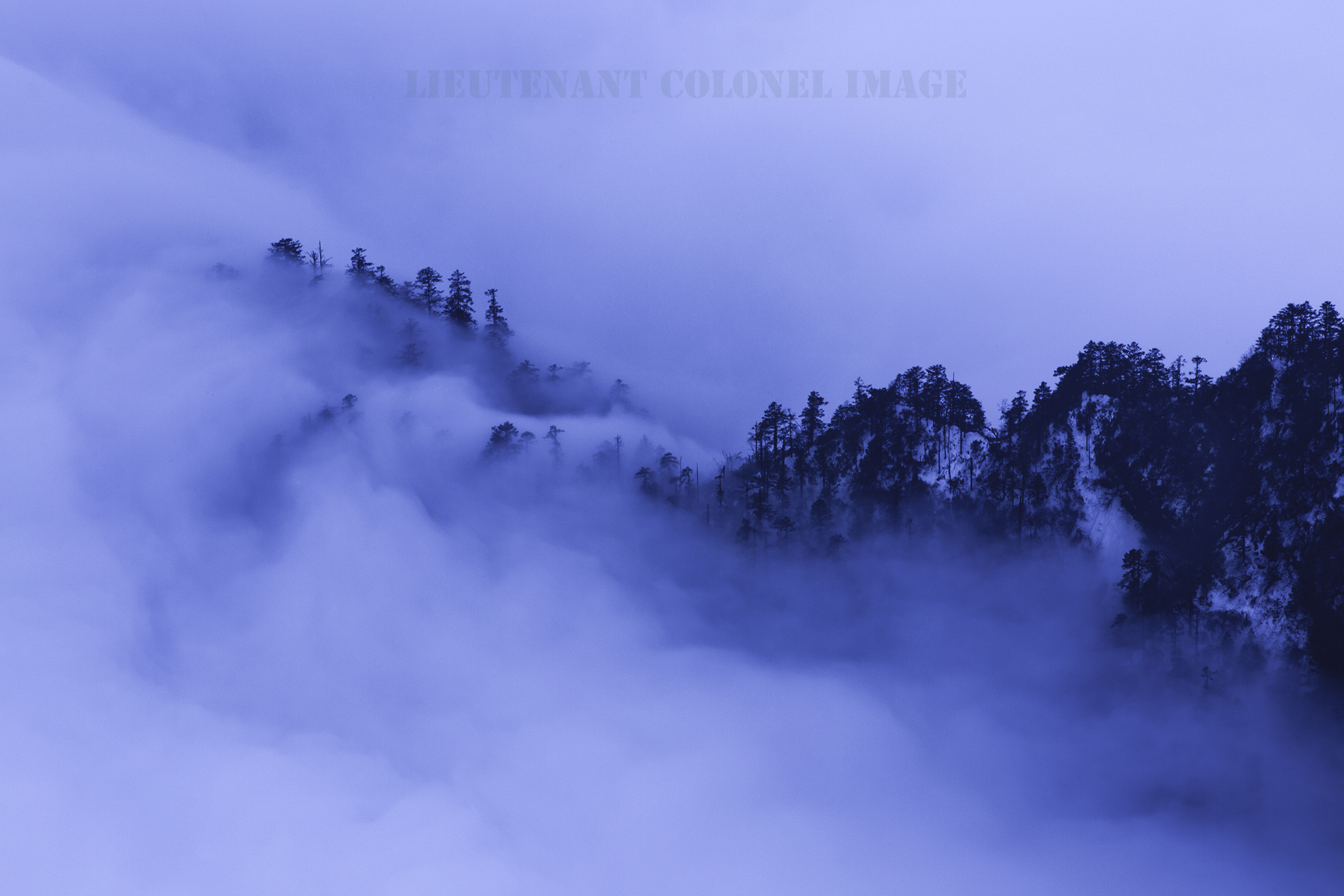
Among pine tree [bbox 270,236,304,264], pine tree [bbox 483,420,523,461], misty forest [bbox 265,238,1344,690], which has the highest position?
pine tree [bbox 270,236,304,264]

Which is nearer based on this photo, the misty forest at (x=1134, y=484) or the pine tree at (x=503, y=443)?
the misty forest at (x=1134, y=484)

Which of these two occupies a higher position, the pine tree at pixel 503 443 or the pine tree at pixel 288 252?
the pine tree at pixel 288 252

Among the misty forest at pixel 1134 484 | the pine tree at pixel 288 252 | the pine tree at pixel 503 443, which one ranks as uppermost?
the pine tree at pixel 288 252

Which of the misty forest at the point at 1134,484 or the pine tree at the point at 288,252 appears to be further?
the pine tree at the point at 288,252

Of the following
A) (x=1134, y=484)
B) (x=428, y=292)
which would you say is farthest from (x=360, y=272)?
(x=1134, y=484)

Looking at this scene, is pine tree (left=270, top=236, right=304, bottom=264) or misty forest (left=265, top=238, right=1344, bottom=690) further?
pine tree (left=270, top=236, right=304, bottom=264)

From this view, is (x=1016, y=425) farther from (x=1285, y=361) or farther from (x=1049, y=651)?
(x=1049, y=651)

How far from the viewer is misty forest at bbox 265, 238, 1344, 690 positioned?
Result: 107m

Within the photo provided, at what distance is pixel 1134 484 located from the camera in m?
120

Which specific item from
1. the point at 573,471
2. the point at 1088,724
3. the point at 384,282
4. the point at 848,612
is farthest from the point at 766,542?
the point at 384,282

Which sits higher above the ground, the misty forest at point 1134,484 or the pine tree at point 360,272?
the pine tree at point 360,272

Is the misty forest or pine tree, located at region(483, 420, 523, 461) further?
pine tree, located at region(483, 420, 523, 461)

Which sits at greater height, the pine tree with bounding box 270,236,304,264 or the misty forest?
the pine tree with bounding box 270,236,304,264

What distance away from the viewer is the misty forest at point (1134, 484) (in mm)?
106875
